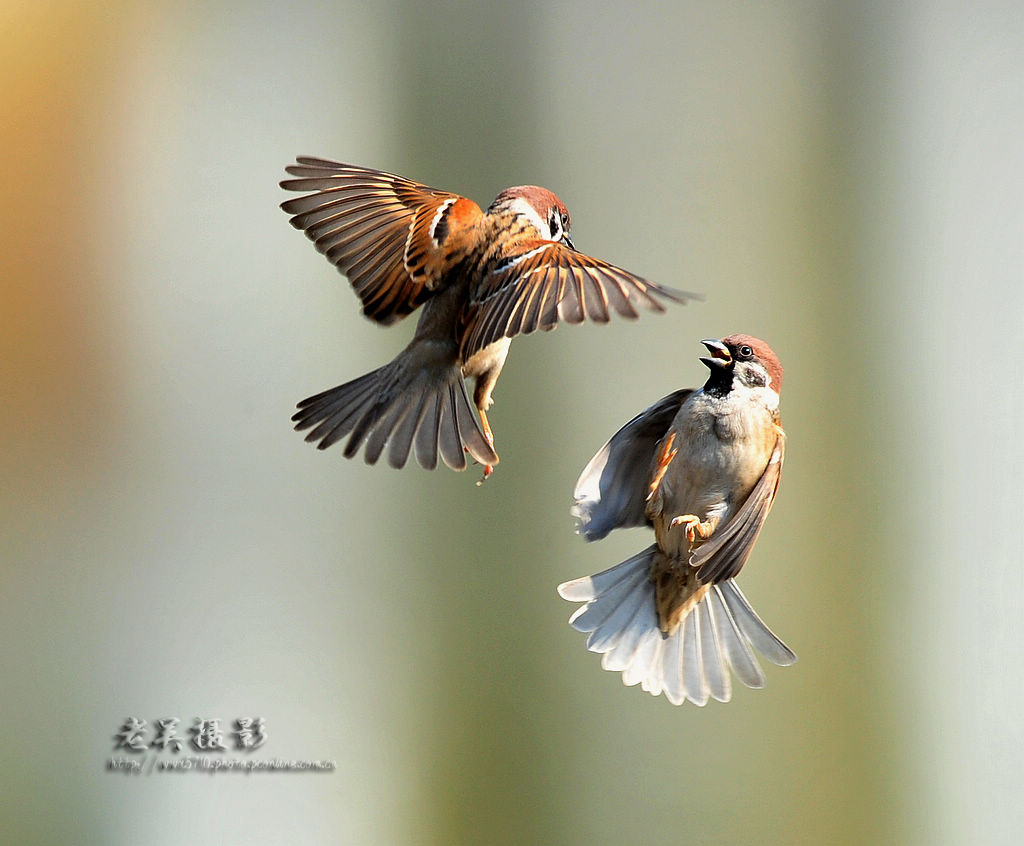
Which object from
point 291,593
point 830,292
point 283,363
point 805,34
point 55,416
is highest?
point 805,34

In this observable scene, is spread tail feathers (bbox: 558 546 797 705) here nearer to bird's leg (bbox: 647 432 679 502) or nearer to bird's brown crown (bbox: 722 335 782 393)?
bird's leg (bbox: 647 432 679 502)

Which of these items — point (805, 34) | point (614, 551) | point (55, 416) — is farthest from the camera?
point (55, 416)

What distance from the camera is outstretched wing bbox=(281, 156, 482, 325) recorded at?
81 cm

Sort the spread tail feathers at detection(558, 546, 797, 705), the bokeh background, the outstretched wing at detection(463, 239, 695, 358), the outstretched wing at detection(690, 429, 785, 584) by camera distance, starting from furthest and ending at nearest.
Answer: the bokeh background
the spread tail feathers at detection(558, 546, 797, 705)
the outstretched wing at detection(690, 429, 785, 584)
the outstretched wing at detection(463, 239, 695, 358)

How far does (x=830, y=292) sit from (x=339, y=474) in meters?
0.96

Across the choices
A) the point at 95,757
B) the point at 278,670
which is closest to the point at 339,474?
the point at 278,670

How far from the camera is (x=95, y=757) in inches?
70.9

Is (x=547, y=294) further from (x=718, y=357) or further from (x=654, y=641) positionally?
(x=654, y=641)

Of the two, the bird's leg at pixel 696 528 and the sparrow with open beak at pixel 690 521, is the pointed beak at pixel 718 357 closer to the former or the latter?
the sparrow with open beak at pixel 690 521

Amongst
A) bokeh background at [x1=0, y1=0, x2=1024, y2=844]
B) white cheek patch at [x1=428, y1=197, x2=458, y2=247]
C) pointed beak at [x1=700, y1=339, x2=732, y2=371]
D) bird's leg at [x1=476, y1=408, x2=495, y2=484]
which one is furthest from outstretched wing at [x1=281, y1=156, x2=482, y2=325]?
bokeh background at [x1=0, y1=0, x2=1024, y2=844]

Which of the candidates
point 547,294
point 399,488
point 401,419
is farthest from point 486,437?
point 399,488

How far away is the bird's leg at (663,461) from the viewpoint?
2.72ft

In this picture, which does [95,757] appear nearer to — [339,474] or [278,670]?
[278,670]

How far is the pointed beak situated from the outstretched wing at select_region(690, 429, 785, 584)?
0.31 ft
